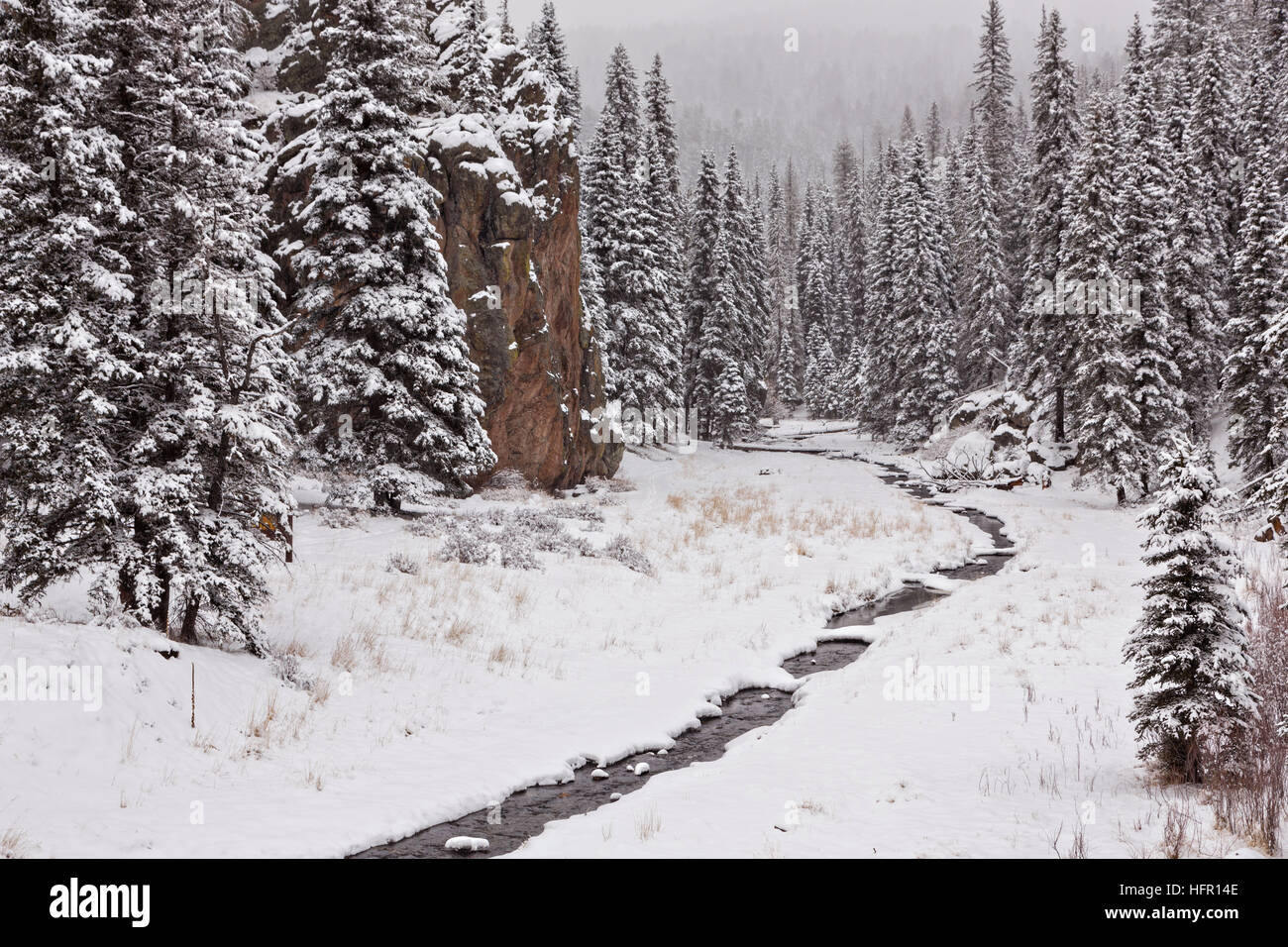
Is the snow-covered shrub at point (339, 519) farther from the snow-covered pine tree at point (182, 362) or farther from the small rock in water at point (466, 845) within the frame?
the small rock in water at point (466, 845)

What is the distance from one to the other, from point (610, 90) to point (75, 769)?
43.1 meters

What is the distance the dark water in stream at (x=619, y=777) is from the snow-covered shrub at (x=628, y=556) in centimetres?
476

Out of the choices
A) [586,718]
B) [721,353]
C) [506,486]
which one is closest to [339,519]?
[506,486]

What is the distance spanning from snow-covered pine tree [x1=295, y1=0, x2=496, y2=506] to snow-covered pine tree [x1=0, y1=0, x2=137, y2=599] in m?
9.72

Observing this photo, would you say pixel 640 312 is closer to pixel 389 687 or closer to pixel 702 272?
pixel 702 272

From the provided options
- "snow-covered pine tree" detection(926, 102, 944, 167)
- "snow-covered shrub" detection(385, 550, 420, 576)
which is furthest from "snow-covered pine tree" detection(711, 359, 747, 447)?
"snow-covered pine tree" detection(926, 102, 944, 167)

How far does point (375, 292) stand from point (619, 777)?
45.9ft

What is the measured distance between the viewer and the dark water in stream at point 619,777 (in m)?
8.01

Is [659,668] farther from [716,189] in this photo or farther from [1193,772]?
[716,189]

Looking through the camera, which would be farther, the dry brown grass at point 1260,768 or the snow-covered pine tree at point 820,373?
the snow-covered pine tree at point 820,373

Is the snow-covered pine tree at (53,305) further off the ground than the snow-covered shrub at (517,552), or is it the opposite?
the snow-covered pine tree at (53,305)

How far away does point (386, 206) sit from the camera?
19844 mm

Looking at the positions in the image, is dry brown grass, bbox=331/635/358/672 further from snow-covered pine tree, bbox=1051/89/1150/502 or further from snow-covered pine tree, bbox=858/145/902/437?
snow-covered pine tree, bbox=858/145/902/437

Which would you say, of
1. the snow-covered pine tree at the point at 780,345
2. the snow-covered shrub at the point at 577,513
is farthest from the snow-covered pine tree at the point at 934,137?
the snow-covered shrub at the point at 577,513
